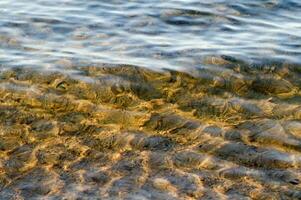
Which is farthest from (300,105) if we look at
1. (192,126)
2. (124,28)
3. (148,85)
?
(124,28)

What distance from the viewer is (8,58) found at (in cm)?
976

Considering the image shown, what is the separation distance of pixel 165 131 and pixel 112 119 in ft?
2.98

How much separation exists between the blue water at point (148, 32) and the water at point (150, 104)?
43mm

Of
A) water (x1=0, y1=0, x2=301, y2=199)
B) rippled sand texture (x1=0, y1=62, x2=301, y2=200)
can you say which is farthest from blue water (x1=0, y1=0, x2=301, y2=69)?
rippled sand texture (x1=0, y1=62, x2=301, y2=200)

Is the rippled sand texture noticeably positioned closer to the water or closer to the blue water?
the water

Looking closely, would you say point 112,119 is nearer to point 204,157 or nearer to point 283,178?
point 204,157

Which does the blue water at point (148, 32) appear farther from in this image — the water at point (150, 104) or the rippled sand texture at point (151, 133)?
the rippled sand texture at point (151, 133)

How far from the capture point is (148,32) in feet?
37.6

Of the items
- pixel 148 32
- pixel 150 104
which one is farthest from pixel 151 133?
pixel 148 32

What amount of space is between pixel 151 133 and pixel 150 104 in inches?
38.1

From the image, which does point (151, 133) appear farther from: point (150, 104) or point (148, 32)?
point (148, 32)

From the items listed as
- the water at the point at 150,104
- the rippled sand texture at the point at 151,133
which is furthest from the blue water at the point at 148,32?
the rippled sand texture at the point at 151,133

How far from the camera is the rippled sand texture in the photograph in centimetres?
580

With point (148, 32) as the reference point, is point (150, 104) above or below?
below
